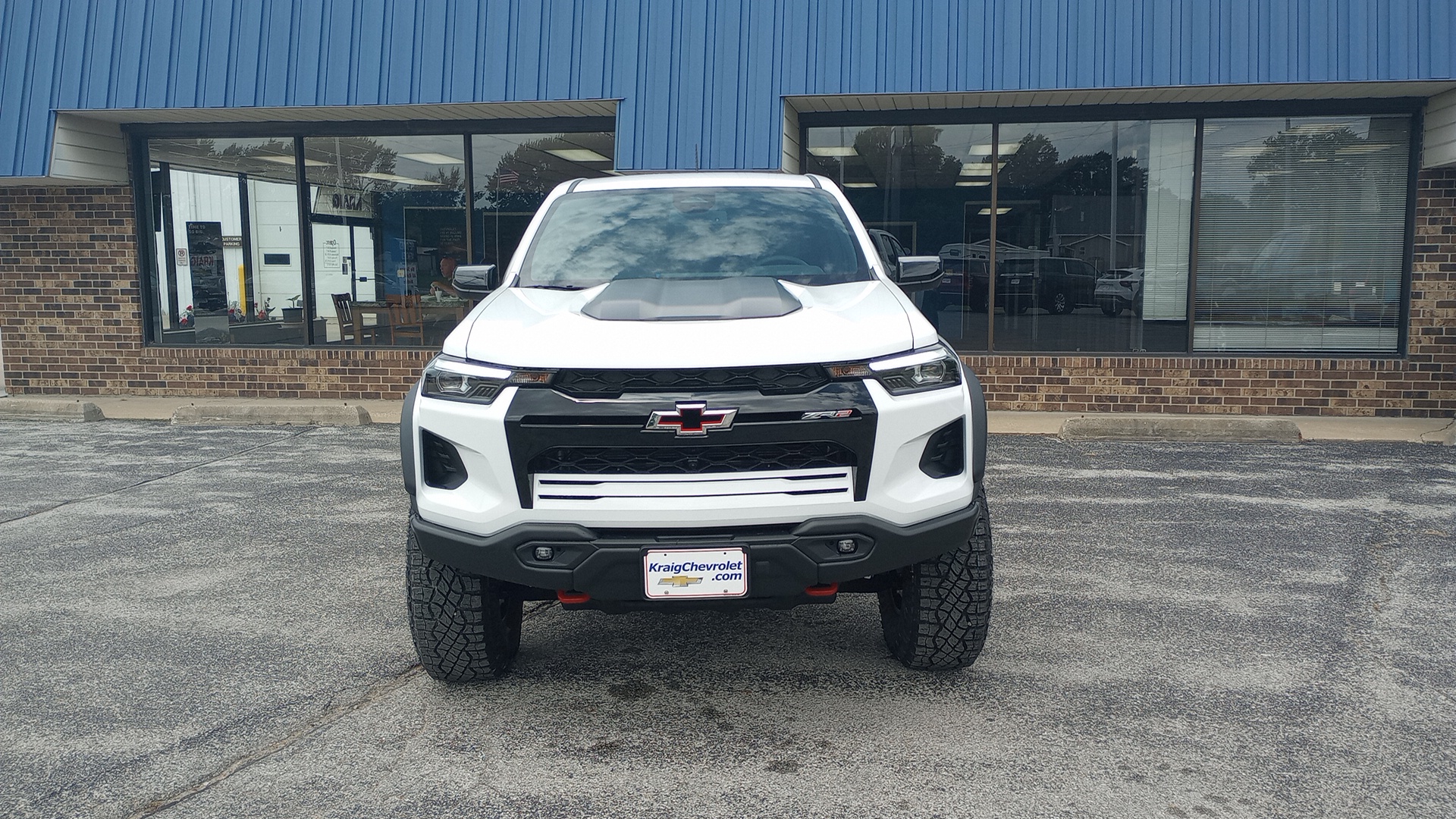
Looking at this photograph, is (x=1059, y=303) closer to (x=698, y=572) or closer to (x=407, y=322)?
(x=407, y=322)

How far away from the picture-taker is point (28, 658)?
14.9ft

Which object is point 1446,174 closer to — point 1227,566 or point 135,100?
point 1227,566

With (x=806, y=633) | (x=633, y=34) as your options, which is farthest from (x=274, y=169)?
(x=806, y=633)

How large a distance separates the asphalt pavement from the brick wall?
4255 millimetres

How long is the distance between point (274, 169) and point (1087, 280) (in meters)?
9.00

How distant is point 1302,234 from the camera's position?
11.2 meters

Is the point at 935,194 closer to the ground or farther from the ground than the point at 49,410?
farther from the ground

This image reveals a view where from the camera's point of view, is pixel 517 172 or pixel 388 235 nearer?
pixel 517 172

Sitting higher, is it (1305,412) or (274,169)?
(274,169)

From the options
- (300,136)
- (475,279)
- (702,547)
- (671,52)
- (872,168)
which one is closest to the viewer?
(702,547)

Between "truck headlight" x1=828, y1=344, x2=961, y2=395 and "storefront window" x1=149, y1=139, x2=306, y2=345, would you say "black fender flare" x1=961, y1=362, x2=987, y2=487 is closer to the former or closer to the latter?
"truck headlight" x1=828, y1=344, x2=961, y2=395

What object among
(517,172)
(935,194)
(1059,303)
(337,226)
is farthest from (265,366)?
(1059,303)

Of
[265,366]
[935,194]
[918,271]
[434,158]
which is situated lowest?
[265,366]

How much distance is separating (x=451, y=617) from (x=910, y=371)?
1.81 metres
